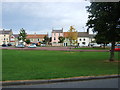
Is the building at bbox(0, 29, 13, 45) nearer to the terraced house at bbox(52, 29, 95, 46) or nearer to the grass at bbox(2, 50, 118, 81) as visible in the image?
the terraced house at bbox(52, 29, 95, 46)

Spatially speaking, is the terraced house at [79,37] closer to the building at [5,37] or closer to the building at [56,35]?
the building at [56,35]

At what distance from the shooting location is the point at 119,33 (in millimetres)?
15477

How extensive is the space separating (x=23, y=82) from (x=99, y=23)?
9.58 meters

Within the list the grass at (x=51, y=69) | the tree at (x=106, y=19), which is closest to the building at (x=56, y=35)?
the tree at (x=106, y=19)

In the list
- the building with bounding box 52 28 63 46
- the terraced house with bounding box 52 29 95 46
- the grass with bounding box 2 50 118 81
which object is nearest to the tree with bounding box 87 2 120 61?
the grass with bounding box 2 50 118 81

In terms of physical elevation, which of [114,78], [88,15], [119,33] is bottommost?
[114,78]

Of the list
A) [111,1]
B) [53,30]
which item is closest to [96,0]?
[111,1]

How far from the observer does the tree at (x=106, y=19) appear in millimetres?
15109

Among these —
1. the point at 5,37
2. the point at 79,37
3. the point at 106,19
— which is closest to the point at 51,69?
the point at 106,19

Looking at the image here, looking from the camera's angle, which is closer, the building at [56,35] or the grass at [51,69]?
the grass at [51,69]

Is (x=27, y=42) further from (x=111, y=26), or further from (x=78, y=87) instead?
(x=78, y=87)

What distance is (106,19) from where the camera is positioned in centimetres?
1550

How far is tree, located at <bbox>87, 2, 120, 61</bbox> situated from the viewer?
15.1 m

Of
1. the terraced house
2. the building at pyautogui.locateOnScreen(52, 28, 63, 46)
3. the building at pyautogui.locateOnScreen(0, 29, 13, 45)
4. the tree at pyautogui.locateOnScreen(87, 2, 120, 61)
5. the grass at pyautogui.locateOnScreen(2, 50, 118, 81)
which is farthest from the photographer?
the building at pyautogui.locateOnScreen(0, 29, 13, 45)
